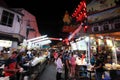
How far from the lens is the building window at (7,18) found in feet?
67.1

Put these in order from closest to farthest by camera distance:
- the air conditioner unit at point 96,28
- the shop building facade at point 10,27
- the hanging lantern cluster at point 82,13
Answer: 1. the air conditioner unit at point 96,28
2. the hanging lantern cluster at point 82,13
3. the shop building facade at point 10,27

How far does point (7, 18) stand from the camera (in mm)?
21047

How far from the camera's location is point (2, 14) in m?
20.1

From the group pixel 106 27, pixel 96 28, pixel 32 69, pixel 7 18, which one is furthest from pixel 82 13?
pixel 7 18

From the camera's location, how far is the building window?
20.4 m

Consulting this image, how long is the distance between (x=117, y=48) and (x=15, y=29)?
54.4 ft

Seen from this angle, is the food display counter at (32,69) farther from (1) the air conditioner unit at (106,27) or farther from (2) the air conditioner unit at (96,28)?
(1) the air conditioner unit at (106,27)

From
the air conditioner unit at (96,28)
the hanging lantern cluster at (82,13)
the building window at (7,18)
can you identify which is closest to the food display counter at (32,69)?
the air conditioner unit at (96,28)

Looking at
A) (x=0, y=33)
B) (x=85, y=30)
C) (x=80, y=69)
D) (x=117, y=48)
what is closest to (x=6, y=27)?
(x=0, y=33)

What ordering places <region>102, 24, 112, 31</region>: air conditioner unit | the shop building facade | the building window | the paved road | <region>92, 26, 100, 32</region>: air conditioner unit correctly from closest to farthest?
the paved road < <region>102, 24, 112, 31</region>: air conditioner unit < <region>92, 26, 100, 32</region>: air conditioner unit < the shop building facade < the building window

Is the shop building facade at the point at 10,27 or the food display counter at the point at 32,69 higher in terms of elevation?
the shop building facade at the point at 10,27

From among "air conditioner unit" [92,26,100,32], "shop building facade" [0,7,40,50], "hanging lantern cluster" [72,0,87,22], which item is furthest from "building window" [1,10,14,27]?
"air conditioner unit" [92,26,100,32]

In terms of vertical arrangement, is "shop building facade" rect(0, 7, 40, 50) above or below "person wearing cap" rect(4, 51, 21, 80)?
above

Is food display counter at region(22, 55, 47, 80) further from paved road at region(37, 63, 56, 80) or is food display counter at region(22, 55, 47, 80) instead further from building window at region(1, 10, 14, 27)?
building window at region(1, 10, 14, 27)
